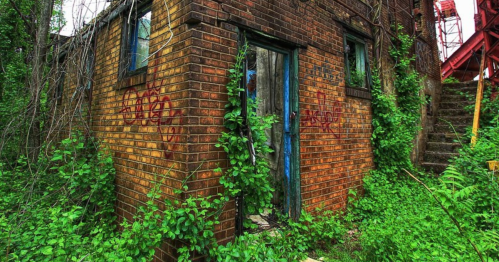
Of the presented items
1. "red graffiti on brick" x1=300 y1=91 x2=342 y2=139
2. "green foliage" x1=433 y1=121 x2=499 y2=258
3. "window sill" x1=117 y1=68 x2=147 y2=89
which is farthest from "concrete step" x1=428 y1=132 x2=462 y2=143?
"window sill" x1=117 y1=68 x2=147 y2=89

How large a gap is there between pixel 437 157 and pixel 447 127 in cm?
134

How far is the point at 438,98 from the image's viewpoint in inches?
321

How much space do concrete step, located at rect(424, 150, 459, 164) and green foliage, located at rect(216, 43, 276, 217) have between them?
5.92m

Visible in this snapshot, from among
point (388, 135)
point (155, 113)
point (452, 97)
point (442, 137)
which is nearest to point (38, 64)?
point (155, 113)

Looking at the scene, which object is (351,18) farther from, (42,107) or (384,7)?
(42,107)

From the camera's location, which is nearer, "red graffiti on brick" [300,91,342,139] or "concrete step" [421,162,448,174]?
"red graffiti on brick" [300,91,342,139]

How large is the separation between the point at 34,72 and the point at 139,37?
2314 millimetres

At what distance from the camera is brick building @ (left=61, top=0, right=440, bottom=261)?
2.53 metres

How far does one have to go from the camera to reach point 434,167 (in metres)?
6.30

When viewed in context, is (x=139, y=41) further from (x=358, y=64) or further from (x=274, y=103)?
(x=358, y=64)

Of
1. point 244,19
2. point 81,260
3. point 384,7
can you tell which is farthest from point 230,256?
point 384,7

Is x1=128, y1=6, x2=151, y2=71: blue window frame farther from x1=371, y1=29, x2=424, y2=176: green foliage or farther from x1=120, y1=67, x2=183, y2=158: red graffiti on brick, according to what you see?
x1=371, y1=29, x2=424, y2=176: green foliage

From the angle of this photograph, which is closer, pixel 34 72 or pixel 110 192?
pixel 110 192

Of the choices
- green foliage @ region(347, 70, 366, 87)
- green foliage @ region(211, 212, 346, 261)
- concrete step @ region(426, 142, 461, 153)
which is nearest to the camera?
green foliage @ region(211, 212, 346, 261)
